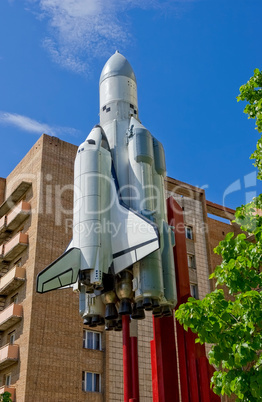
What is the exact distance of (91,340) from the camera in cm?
2811

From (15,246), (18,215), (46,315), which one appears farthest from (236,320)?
(18,215)

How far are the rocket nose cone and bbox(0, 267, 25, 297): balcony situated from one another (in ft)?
38.7

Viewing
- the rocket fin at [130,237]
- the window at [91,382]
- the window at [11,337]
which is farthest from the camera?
the window at [11,337]

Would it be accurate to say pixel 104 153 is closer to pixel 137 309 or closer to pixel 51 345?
pixel 137 309

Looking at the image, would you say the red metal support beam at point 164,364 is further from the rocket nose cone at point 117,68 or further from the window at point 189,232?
the window at point 189,232

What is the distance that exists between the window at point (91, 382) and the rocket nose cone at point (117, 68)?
597 inches

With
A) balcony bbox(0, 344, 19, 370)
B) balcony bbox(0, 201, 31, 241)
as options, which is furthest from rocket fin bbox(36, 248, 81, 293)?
balcony bbox(0, 201, 31, 241)

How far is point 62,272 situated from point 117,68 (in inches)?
396

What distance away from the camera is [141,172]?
63.8 feet

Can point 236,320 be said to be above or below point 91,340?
below

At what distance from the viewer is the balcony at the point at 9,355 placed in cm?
2597

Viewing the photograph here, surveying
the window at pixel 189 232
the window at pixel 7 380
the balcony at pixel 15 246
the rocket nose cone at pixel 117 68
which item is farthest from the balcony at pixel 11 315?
the window at pixel 189 232

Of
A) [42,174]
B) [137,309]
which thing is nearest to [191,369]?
[137,309]

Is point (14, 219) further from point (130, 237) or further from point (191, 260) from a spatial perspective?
point (130, 237)
